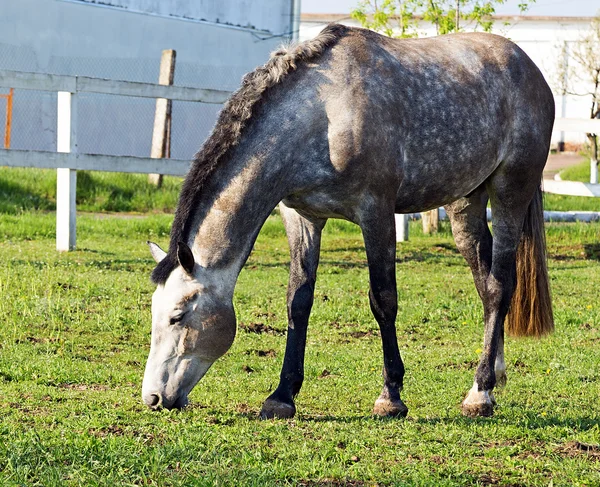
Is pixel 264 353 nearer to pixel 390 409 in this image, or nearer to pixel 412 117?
pixel 390 409

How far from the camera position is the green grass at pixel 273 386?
391 centimetres

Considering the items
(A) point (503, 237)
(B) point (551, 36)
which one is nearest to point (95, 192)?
(A) point (503, 237)

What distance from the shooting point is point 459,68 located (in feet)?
18.0

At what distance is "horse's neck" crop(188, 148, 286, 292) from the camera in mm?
4594

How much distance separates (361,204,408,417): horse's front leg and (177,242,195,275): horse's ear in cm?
88

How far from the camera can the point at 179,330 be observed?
4594mm

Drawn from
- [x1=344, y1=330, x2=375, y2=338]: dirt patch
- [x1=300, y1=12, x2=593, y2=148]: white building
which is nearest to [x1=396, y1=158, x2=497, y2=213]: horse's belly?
[x1=344, y1=330, x2=375, y2=338]: dirt patch

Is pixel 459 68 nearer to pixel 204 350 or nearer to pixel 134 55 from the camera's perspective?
pixel 204 350

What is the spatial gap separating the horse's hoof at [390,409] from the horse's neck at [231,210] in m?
0.97

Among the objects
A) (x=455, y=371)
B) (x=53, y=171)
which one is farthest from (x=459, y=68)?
(x=53, y=171)

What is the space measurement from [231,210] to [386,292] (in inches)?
36.2

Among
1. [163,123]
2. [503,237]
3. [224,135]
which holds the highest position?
[163,123]

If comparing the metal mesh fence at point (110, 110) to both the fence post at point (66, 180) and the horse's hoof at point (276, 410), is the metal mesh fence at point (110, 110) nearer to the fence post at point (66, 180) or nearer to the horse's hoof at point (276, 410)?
the fence post at point (66, 180)

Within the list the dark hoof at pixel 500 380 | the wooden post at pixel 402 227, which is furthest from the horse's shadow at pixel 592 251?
the dark hoof at pixel 500 380
